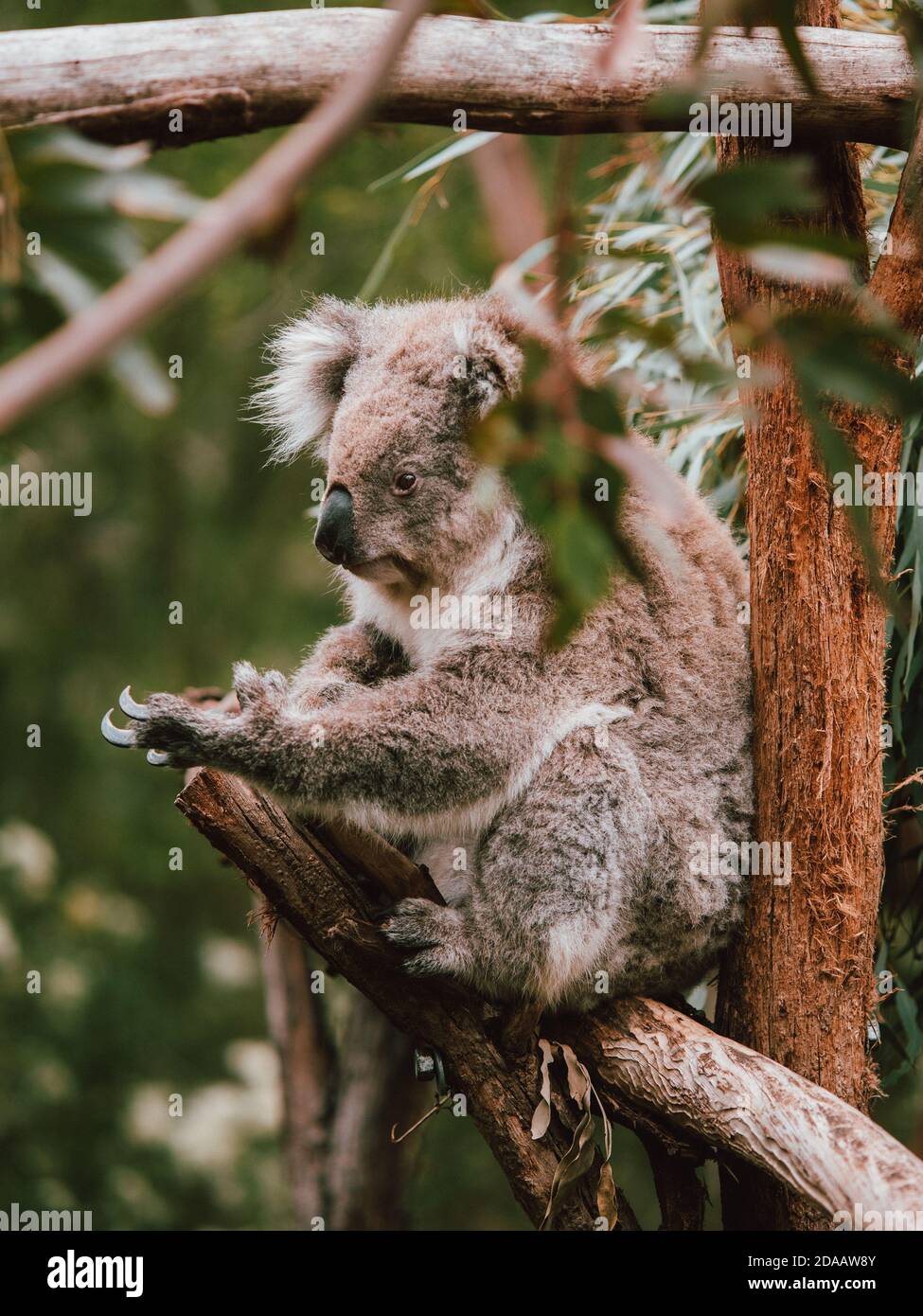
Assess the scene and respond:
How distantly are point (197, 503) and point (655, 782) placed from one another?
207 inches

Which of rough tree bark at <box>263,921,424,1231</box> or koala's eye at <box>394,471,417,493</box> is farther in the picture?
rough tree bark at <box>263,921,424,1231</box>

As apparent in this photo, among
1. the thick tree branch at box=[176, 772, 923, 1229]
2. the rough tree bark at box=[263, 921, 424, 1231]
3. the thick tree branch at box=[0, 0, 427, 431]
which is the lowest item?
the rough tree bark at box=[263, 921, 424, 1231]

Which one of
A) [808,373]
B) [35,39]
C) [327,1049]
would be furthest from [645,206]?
[808,373]

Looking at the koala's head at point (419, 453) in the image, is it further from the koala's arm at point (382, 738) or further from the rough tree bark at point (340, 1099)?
the rough tree bark at point (340, 1099)

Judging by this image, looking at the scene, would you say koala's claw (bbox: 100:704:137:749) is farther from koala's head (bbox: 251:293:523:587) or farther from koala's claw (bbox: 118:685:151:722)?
koala's head (bbox: 251:293:523:587)

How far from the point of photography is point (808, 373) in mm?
1014

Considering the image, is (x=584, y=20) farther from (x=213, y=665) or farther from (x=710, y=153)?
(x=213, y=665)

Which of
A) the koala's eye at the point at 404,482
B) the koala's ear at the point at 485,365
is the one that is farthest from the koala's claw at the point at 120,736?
the koala's ear at the point at 485,365

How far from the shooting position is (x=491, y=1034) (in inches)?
117

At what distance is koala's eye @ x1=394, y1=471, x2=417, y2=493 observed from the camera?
3107 millimetres

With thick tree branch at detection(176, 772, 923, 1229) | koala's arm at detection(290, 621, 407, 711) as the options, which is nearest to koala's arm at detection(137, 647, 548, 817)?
thick tree branch at detection(176, 772, 923, 1229)

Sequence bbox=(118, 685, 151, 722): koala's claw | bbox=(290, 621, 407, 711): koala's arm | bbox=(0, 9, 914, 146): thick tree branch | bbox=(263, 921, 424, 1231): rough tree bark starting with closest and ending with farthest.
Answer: bbox=(0, 9, 914, 146): thick tree branch
bbox=(118, 685, 151, 722): koala's claw
bbox=(290, 621, 407, 711): koala's arm
bbox=(263, 921, 424, 1231): rough tree bark

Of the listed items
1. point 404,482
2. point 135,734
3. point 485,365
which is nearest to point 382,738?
point 135,734

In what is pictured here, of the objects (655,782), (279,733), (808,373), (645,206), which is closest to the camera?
(808,373)
